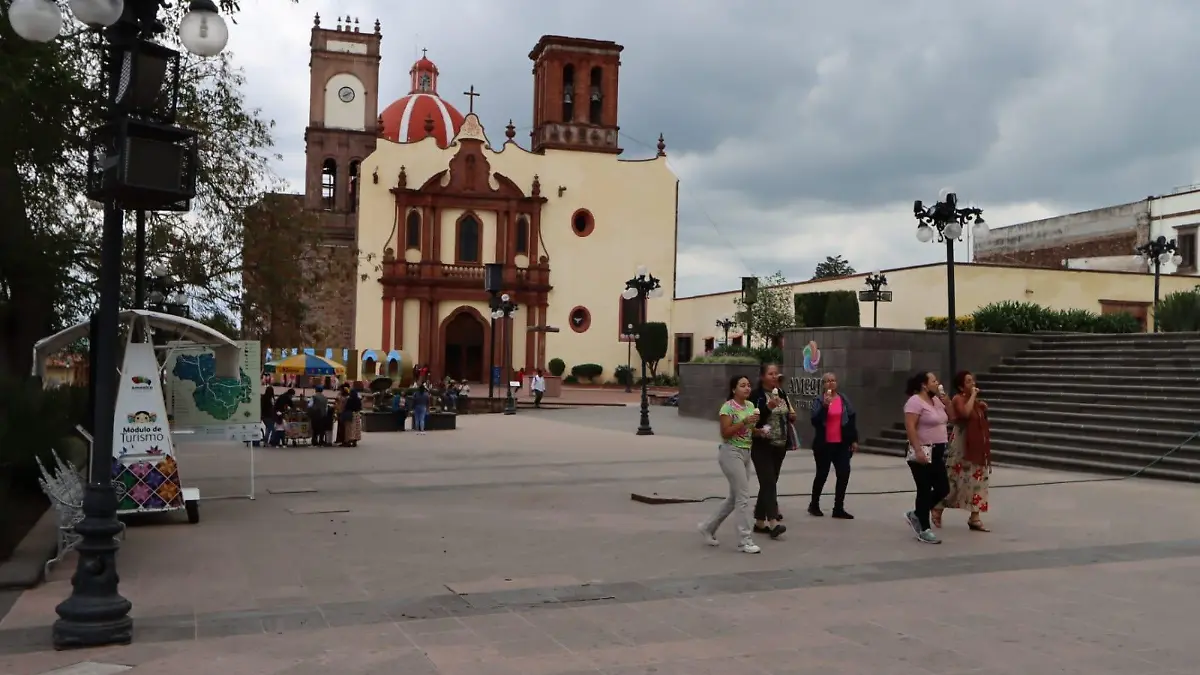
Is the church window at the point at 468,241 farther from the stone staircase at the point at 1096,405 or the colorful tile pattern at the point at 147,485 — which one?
the colorful tile pattern at the point at 147,485

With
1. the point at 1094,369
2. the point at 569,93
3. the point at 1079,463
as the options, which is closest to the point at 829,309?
the point at 1094,369

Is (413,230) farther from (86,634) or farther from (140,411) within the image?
(86,634)

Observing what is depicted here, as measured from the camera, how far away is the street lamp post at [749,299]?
134 feet

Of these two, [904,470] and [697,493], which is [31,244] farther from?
[904,470]

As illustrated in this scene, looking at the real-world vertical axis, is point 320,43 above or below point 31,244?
above

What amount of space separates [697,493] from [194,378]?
611cm

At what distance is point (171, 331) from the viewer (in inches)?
463

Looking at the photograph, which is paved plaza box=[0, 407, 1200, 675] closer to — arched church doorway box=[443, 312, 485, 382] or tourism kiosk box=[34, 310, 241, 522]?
tourism kiosk box=[34, 310, 241, 522]

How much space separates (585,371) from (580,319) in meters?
2.77

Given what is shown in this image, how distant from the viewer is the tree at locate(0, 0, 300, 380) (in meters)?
11.8

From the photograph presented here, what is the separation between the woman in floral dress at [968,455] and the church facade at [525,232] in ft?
131

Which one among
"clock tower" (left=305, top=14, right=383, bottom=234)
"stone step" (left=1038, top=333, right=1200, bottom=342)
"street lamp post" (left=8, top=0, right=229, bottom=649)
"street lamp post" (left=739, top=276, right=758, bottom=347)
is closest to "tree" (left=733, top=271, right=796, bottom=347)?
"street lamp post" (left=739, top=276, right=758, bottom=347)

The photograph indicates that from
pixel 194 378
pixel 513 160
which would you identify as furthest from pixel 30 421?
pixel 513 160

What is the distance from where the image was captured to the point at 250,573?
788cm
